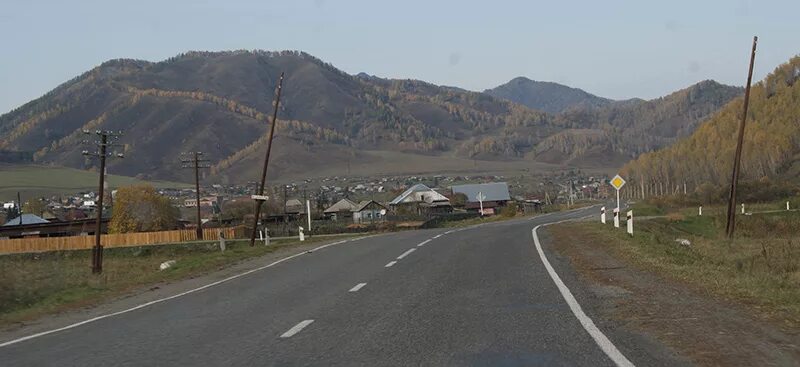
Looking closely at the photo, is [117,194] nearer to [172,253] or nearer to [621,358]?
[172,253]

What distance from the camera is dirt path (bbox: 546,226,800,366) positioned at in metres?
8.51

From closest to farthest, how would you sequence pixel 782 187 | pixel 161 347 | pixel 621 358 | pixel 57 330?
pixel 621 358 < pixel 161 347 < pixel 57 330 < pixel 782 187

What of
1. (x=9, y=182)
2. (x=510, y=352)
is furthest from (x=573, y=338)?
(x=9, y=182)

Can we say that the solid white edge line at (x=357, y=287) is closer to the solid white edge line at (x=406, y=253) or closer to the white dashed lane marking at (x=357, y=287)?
the white dashed lane marking at (x=357, y=287)

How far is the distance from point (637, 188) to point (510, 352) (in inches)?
7240

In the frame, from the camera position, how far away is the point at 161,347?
10.4 metres

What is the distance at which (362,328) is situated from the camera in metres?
11.2

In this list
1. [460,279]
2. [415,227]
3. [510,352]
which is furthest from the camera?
[415,227]

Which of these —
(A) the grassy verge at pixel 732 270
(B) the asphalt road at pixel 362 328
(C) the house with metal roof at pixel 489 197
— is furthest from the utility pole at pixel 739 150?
(C) the house with metal roof at pixel 489 197

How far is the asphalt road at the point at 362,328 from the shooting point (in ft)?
29.7

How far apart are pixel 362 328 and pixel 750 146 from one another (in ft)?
435

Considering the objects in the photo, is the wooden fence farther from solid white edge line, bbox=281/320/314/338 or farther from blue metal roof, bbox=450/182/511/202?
blue metal roof, bbox=450/182/511/202

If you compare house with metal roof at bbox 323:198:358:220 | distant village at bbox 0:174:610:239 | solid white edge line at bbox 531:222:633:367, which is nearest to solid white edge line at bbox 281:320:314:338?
solid white edge line at bbox 531:222:633:367

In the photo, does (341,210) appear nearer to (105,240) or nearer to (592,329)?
(105,240)
